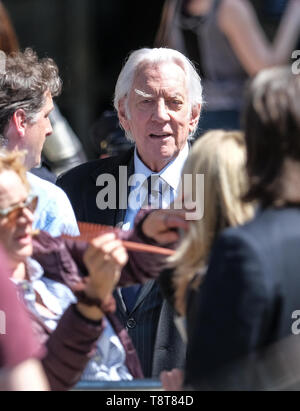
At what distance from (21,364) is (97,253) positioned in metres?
0.37

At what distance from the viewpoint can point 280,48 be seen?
180 inches

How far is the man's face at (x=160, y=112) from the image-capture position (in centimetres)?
359

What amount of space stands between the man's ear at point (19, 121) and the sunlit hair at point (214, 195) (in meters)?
1.19

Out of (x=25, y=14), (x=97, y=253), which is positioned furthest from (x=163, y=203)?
(x=25, y=14)

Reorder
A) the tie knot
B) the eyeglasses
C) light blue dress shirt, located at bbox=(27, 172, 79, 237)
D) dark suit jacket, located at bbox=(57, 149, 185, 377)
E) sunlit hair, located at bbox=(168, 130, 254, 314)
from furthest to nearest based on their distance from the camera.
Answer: the tie knot
dark suit jacket, located at bbox=(57, 149, 185, 377)
light blue dress shirt, located at bbox=(27, 172, 79, 237)
the eyeglasses
sunlit hair, located at bbox=(168, 130, 254, 314)

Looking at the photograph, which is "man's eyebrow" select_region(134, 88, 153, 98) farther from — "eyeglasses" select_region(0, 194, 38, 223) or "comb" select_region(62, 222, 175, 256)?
"eyeglasses" select_region(0, 194, 38, 223)

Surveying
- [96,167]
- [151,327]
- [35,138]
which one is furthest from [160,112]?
[151,327]

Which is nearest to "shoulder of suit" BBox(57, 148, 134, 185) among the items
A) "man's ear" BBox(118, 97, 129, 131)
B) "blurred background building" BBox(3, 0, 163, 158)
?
"man's ear" BBox(118, 97, 129, 131)

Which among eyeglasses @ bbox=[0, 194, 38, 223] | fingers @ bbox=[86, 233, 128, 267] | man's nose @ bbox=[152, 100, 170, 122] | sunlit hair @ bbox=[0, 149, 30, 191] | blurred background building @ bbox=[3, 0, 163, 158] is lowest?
blurred background building @ bbox=[3, 0, 163, 158]

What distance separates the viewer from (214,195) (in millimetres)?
2246

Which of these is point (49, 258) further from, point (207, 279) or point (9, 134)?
point (9, 134)

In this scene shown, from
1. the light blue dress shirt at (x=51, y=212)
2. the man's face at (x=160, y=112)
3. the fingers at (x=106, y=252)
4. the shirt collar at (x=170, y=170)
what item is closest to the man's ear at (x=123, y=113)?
the man's face at (x=160, y=112)

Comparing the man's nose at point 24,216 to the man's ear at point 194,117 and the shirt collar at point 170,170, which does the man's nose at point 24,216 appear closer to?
the shirt collar at point 170,170

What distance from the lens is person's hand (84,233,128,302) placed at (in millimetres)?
2256
